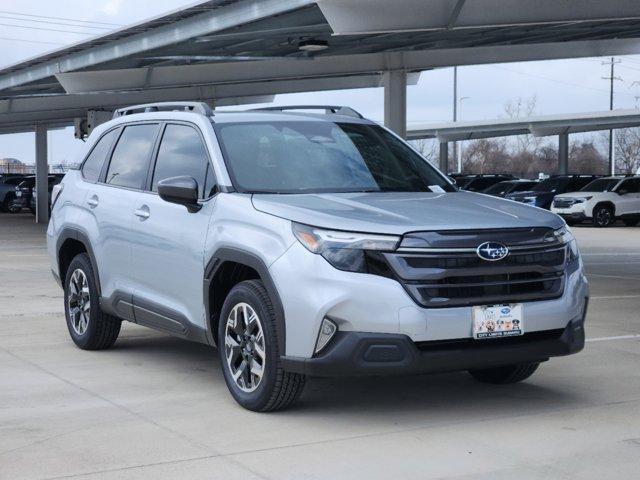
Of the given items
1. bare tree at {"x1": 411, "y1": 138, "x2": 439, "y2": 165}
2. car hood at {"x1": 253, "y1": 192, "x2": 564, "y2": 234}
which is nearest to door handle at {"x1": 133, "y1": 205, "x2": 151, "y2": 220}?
car hood at {"x1": 253, "y1": 192, "x2": 564, "y2": 234}

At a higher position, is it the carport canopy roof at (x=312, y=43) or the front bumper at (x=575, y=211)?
the carport canopy roof at (x=312, y=43)

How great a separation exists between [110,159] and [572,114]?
5958cm

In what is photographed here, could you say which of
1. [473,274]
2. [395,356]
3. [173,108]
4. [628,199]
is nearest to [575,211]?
[628,199]

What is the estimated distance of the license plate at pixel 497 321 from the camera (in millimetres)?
6250

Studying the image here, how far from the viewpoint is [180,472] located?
5.44 meters

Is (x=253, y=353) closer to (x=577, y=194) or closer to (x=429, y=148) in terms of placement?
(x=577, y=194)

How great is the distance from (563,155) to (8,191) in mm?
34523

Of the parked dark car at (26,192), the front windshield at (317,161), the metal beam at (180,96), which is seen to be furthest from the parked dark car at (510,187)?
the front windshield at (317,161)

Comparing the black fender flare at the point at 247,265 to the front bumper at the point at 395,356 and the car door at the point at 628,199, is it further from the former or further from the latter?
the car door at the point at 628,199

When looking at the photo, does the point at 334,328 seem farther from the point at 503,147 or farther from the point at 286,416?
the point at 503,147

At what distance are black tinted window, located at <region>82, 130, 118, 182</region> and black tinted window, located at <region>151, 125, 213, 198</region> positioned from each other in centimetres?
111

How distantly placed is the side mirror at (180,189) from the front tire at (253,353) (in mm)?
744

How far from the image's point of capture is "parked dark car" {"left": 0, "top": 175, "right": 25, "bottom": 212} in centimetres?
5206

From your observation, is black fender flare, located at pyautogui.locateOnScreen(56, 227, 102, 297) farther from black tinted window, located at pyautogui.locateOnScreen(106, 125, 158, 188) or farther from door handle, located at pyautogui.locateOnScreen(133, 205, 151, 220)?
door handle, located at pyautogui.locateOnScreen(133, 205, 151, 220)
